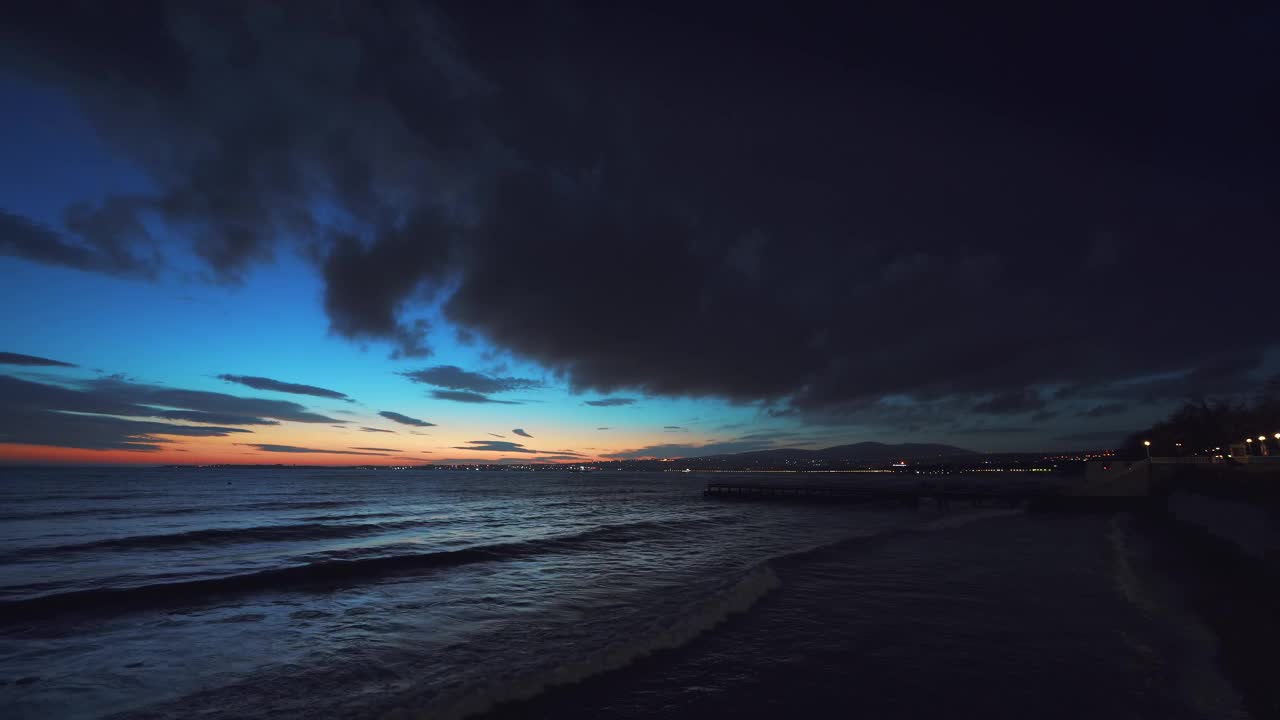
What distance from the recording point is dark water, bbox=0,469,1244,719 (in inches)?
351

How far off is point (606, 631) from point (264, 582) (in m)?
15.0

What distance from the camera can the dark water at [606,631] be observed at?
8922 mm

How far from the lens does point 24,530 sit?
A: 34125 mm

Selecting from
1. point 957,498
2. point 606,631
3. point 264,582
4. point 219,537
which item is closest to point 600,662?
point 606,631

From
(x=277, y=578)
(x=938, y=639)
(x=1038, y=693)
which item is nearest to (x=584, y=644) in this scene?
(x=938, y=639)

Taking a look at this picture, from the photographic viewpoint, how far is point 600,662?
10430 mm

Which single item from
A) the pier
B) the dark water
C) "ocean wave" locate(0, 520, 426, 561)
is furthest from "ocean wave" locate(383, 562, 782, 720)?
the pier

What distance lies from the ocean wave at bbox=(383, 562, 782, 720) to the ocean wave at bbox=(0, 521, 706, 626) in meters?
13.0

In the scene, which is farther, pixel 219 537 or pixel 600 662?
pixel 219 537

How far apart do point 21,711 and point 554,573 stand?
13.8m

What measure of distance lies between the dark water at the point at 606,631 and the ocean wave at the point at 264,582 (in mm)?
129

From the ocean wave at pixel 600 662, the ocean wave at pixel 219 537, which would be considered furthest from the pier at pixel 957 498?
the ocean wave at pixel 219 537

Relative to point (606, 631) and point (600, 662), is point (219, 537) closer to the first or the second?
point (606, 631)

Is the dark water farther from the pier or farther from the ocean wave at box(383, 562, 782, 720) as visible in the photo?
the pier
